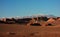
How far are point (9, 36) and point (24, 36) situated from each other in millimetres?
1943

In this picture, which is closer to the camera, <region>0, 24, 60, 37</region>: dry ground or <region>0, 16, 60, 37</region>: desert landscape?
<region>0, 24, 60, 37</region>: dry ground

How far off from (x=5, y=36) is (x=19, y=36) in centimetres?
179

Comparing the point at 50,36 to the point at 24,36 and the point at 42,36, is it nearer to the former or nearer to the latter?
the point at 42,36

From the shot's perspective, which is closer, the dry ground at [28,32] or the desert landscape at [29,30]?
the dry ground at [28,32]

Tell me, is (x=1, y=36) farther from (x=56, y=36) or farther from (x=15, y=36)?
(x=56, y=36)

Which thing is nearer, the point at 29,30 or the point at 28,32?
the point at 28,32

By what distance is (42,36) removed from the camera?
24.4 m

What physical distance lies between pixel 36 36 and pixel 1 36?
456 centimetres

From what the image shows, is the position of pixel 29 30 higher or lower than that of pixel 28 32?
higher

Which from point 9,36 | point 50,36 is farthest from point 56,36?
point 9,36

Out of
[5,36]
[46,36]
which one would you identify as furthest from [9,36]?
[46,36]

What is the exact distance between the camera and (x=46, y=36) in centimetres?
2464

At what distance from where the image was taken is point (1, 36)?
2386 cm

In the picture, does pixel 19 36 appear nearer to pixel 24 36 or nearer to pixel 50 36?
pixel 24 36
